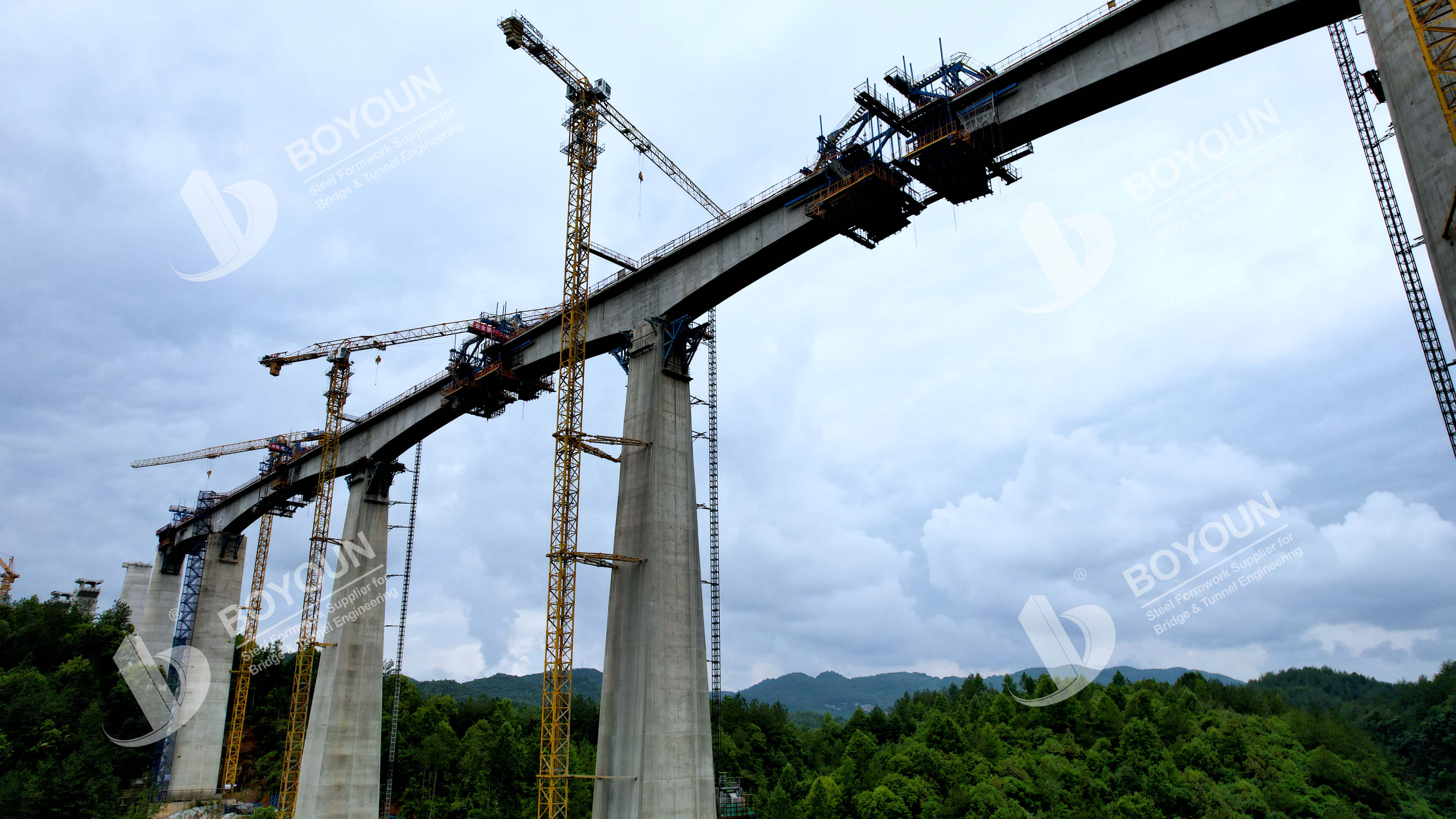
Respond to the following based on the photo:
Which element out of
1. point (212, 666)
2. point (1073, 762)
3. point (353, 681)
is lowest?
point (1073, 762)

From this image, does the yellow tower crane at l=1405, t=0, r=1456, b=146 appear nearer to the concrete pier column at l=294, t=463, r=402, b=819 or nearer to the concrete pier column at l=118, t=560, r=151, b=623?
the concrete pier column at l=294, t=463, r=402, b=819

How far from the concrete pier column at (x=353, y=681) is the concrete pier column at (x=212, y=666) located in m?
25.6

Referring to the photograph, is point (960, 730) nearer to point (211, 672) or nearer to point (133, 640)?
point (211, 672)

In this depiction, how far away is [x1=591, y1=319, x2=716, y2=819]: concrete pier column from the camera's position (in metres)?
32.1

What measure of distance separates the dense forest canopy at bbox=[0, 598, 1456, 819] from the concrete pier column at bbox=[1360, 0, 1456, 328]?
53645 millimetres

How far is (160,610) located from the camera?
7875cm

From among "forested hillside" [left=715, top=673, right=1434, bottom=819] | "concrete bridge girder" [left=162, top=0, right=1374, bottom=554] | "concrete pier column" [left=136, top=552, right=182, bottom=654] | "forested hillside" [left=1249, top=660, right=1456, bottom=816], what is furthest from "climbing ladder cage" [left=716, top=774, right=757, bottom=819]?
"forested hillside" [left=1249, top=660, right=1456, bottom=816]

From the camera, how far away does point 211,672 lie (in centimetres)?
7331

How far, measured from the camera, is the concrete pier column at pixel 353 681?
50.9 m

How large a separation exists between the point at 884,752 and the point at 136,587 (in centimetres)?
9701

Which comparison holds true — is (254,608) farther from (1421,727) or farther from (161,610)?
(1421,727)

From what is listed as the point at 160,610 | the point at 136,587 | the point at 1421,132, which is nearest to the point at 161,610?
the point at 160,610

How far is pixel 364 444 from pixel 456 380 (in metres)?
13.9

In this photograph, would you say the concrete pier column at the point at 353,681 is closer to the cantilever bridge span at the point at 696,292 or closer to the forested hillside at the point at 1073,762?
the cantilever bridge span at the point at 696,292
